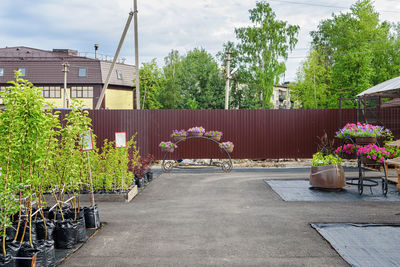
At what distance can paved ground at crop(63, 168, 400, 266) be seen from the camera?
446cm

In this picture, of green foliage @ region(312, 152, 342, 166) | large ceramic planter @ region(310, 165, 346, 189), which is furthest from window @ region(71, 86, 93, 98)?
large ceramic planter @ region(310, 165, 346, 189)

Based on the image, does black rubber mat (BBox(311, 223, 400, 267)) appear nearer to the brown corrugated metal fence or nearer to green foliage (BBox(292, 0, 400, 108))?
the brown corrugated metal fence

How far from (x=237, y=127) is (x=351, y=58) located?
16.2 m

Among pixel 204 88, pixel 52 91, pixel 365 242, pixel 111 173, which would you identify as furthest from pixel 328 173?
pixel 52 91

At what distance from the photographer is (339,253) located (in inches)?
179

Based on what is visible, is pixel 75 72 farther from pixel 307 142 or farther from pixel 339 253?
pixel 339 253

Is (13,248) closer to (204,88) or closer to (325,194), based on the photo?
(325,194)

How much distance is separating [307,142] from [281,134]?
3.63 feet

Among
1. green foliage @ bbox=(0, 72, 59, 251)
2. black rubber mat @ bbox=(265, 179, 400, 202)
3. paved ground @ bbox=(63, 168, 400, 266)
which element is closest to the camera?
green foliage @ bbox=(0, 72, 59, 251)

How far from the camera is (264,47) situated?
30031 mm

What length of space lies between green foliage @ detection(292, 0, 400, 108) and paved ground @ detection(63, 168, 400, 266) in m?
20.9

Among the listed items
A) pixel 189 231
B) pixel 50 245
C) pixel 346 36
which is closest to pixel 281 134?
pixel 189 231

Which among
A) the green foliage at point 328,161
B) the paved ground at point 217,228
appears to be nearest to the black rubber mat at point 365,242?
the paved ground at point 217,228

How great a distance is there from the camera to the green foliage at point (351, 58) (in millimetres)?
27016
